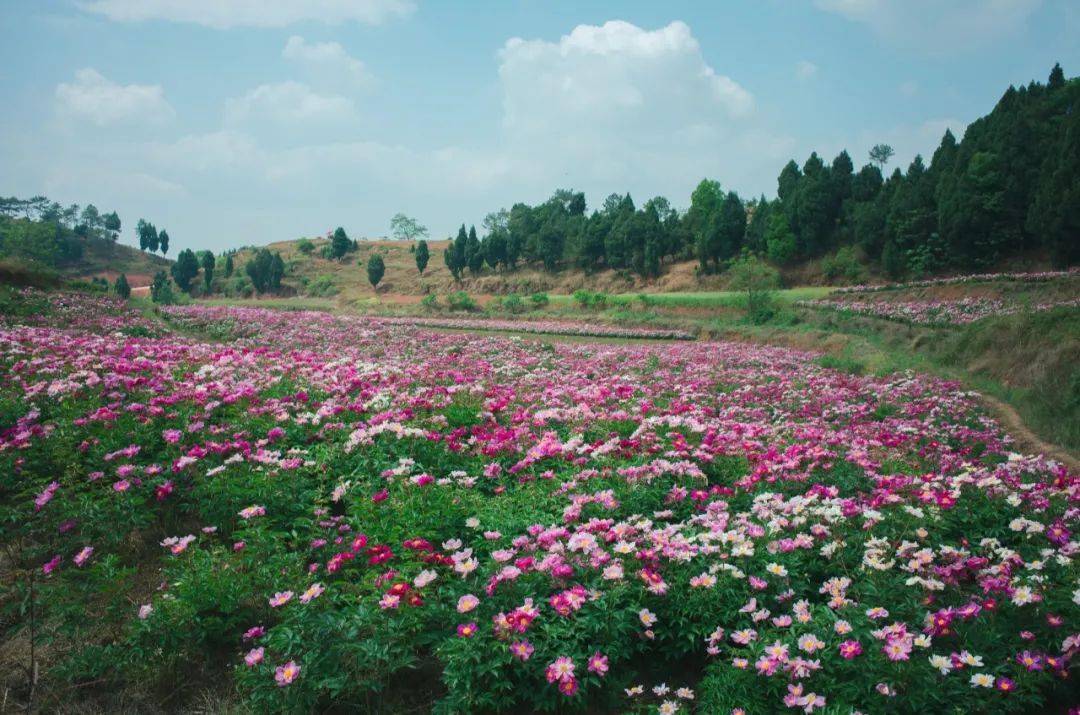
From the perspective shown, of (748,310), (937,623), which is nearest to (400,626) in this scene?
(937,623)

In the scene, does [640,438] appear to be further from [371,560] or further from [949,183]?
[949,183]

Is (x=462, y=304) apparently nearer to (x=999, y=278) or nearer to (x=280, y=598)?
(x=999, y=278)

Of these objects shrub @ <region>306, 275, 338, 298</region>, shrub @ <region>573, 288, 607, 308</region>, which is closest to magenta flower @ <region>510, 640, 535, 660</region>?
shrub @ <region>573, 288, 607, 308</region>

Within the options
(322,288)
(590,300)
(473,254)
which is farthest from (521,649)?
(322,288)

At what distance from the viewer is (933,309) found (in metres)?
22.3

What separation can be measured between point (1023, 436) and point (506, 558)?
364 inches

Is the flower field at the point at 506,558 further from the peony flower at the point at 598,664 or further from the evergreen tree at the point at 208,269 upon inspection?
the evergreen tree at the point at 208,269

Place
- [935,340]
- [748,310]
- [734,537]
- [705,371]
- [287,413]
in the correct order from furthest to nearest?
[748,310] → [935,340] → [705,371] → [287,413] → [734,537]

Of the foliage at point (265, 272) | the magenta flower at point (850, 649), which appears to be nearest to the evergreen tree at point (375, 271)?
the foliage at point (265, 272)

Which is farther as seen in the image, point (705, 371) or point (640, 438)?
point (705, 371)

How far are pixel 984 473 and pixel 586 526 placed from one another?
137 inches

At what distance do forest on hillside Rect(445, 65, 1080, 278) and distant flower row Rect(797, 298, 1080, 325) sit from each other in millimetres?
8896

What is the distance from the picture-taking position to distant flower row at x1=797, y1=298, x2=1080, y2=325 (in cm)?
1933

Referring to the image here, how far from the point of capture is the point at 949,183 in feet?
116
